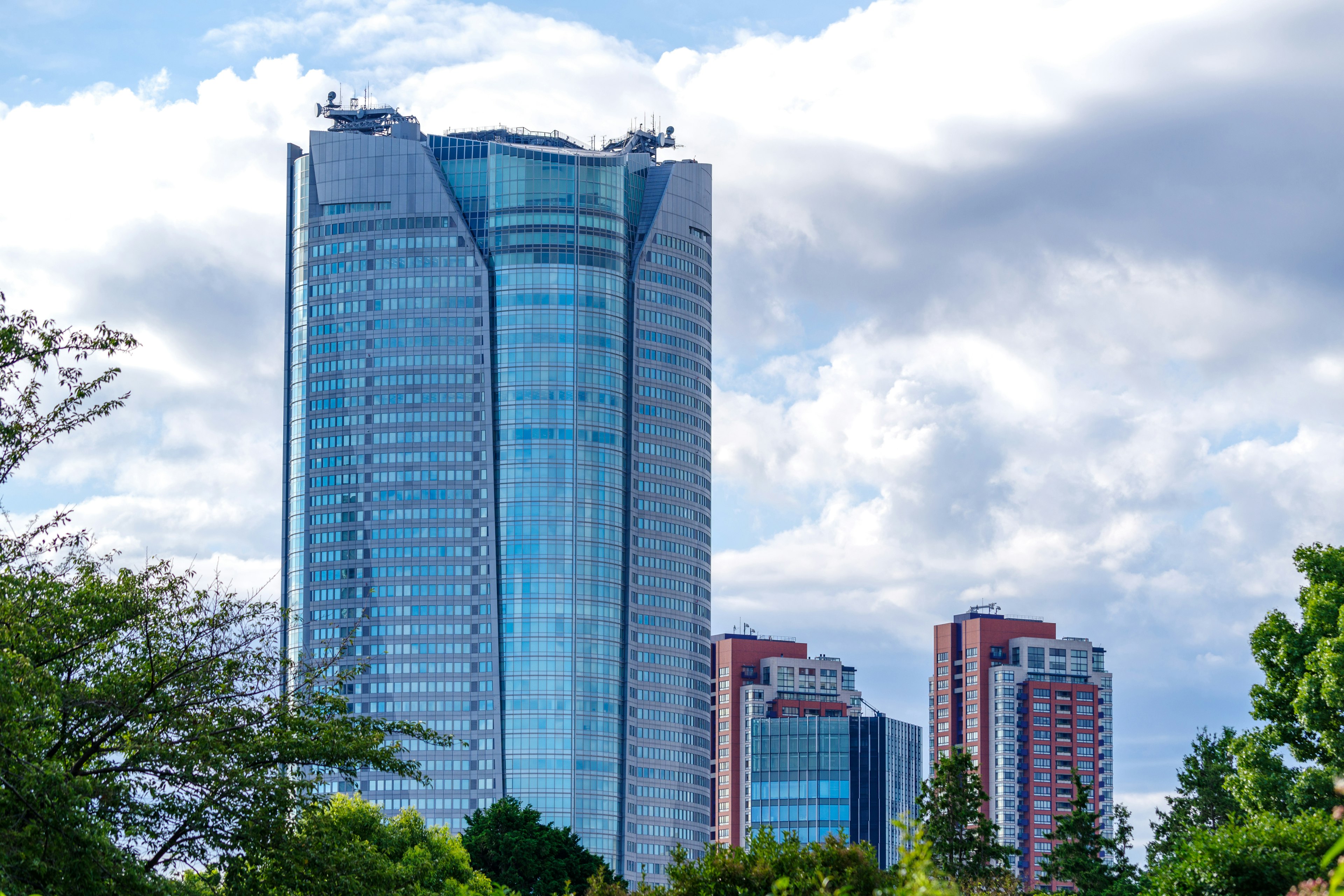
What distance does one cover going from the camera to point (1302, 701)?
58.0 meters

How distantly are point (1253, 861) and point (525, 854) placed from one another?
3191 inches

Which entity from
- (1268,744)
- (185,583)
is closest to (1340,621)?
(1268,744)

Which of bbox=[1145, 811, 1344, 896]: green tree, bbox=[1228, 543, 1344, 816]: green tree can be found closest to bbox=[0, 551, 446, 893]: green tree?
bbox=[1145, 811, 1344, 896]: green tree

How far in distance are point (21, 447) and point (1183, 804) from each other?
7922cm

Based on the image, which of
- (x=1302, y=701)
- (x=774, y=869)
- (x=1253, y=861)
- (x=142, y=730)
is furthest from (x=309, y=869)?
(x=1302, y=701)

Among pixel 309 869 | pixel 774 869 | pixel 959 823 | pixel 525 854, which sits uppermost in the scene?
pixel 959 823

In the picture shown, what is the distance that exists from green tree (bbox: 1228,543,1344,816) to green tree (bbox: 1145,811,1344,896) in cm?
737

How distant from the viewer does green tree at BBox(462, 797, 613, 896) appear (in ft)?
400

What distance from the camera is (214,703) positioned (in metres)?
40.7

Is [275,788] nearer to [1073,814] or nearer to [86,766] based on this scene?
[86,766]

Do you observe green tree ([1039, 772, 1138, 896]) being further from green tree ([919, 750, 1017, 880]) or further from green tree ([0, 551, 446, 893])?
green tree ([0, 551, 446, 893])

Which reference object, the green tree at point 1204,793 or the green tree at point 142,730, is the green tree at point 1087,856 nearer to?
the green tree at point 1204,793

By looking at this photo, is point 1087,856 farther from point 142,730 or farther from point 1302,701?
point 142,730

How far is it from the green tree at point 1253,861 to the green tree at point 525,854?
7375 cm
